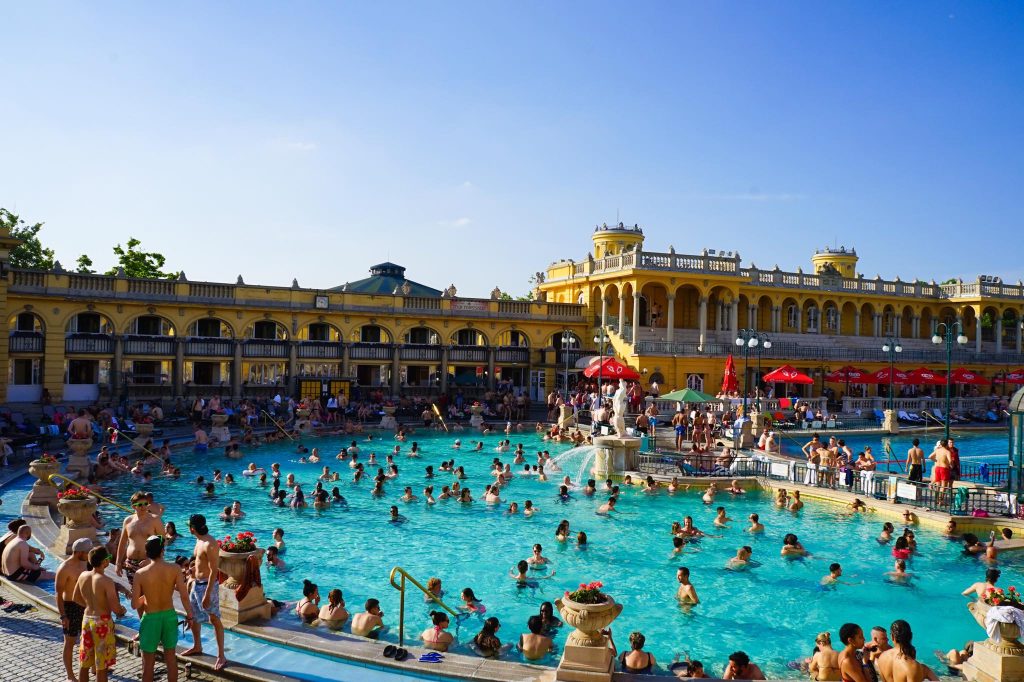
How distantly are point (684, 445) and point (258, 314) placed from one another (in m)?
21.3

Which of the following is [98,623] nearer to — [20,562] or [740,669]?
[20,562]

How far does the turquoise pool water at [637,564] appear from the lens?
12.2 meters

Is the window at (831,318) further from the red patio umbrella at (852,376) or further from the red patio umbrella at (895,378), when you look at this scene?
the red patio umbrella at (895,378)

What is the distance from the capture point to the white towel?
27.2ft

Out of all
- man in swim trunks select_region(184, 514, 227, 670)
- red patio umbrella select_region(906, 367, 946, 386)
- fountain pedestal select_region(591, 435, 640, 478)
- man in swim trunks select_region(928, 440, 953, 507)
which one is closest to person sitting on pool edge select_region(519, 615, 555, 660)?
man in swim trunks select_region(184, 514, 227, 670)

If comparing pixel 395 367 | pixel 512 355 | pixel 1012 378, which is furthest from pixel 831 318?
pixel 395 367

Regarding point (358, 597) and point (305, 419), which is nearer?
point (358, 597)

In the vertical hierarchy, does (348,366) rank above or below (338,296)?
below

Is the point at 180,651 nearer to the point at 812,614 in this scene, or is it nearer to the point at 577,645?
the point at 577,645

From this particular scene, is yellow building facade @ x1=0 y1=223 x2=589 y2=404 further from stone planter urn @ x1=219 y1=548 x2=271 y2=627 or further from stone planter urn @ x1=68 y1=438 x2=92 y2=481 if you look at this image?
stone planter urn @ x1=219 y1=548 x2=271 y2=627

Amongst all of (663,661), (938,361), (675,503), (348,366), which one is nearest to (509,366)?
(348,366)

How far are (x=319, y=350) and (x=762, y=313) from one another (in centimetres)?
2835

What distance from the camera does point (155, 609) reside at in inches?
294

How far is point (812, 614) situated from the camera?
12883 millimetres
